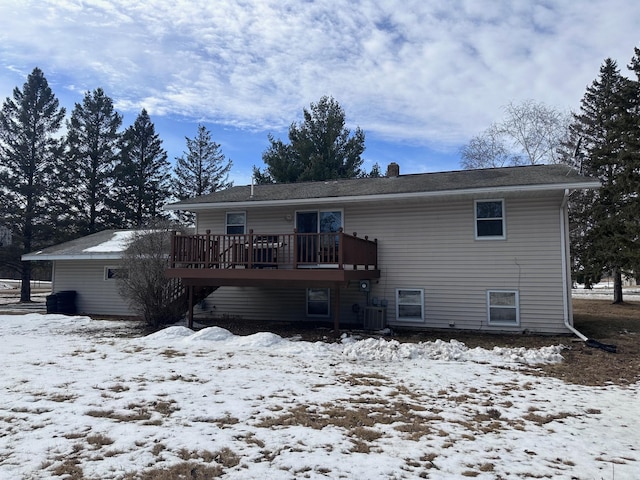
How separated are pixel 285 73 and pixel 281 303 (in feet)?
30.2

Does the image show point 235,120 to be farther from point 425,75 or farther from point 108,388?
point 108,388

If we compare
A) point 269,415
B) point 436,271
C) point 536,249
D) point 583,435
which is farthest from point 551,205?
point 269,415

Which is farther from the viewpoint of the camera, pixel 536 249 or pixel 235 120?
pixel 235 120

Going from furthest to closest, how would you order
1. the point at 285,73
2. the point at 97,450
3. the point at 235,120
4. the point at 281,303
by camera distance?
the point at 235,120
the point at 285,73
the point at 281,303
the point at 97,450

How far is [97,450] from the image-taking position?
12.6 feet

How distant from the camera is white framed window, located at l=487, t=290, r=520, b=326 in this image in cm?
1127

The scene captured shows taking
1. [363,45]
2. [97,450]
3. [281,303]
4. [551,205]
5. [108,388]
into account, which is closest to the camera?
[97,450]

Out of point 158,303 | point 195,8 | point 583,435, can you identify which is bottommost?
point 583,435

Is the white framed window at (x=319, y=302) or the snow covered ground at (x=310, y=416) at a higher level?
the white framed window at (x=319, y=302)

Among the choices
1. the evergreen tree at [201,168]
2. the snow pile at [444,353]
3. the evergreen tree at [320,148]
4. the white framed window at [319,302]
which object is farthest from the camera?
the evergreen tree at [201,168]

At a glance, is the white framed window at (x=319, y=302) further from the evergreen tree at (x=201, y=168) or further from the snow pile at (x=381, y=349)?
the evergreen tree at (x=201, y=168)

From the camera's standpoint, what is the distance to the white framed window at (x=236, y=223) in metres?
14.2

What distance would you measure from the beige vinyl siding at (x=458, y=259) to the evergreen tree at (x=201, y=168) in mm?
22731

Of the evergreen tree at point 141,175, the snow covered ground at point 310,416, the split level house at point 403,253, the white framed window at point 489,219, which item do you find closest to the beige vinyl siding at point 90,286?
the split level house at point 403,253
